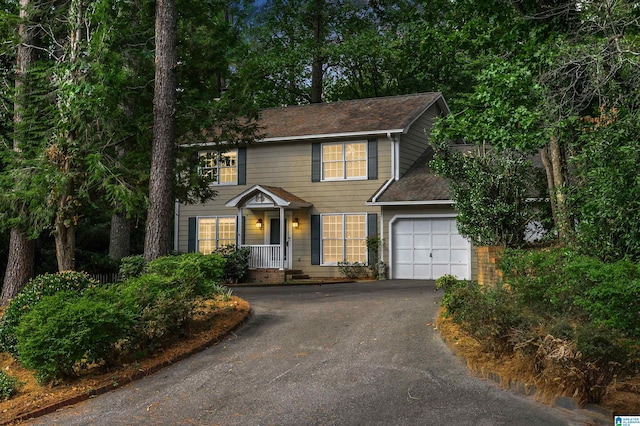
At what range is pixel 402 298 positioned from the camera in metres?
13.2

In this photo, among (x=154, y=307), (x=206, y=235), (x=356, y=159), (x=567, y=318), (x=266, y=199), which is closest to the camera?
(x=567, y=318)

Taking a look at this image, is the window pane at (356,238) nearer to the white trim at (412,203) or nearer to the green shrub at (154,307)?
the white trim at (412,203)

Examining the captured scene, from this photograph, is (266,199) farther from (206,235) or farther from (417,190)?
(417,190)

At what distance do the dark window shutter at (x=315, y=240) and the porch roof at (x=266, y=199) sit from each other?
605mm

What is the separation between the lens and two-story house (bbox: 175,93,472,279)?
19312mm

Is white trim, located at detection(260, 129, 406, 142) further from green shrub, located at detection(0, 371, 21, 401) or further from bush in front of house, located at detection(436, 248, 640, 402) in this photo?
green shrub, located at detection(0, 371, 21, 401)

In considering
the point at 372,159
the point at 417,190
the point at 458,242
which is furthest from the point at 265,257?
the point at 458,242

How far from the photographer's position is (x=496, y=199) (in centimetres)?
1154

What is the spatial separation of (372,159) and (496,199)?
29.9 feet

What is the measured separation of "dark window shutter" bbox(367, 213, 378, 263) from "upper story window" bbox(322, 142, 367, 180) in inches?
57.5

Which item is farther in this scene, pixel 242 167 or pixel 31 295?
pixel 242 167

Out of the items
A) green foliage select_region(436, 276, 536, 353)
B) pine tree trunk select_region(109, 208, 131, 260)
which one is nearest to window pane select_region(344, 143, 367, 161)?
pine tree trunk select_region(109, 208, 131, 260)

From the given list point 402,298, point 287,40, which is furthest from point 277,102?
point 402,298

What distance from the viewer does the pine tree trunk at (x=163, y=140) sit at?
488 inches
